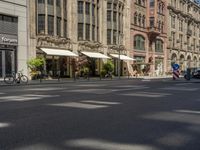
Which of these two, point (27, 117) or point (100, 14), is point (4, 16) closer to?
point (100, 14)

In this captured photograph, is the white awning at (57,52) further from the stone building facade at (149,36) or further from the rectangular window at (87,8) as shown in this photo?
the stone building facade at (149,36)

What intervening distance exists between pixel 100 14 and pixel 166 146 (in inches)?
1767

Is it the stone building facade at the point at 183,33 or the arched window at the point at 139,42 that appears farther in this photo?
the stone building facade at the point at 183,33

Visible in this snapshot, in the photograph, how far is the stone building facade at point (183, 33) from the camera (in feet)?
248

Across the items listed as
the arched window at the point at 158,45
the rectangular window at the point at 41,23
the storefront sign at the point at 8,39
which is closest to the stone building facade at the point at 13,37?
the storefront sign at the point at 8,39

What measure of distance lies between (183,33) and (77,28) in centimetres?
4201

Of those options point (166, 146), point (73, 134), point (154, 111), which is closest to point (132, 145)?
point (166, 146)

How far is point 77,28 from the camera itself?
46.2m

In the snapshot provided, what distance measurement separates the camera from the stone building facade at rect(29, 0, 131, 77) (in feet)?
133

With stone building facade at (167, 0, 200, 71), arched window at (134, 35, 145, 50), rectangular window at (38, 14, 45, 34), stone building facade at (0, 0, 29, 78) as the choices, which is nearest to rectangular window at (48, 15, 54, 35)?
rectangular window at (38, 14, 45, 34)

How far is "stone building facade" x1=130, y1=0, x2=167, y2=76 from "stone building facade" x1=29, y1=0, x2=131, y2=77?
3.00 metres

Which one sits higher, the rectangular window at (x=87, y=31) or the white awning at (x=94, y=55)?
the rectangular window at (x=87, y=31)

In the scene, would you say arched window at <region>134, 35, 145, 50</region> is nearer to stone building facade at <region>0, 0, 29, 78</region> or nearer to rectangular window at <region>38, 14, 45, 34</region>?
rectangular window at <region>38, 14, 45, 34</region>

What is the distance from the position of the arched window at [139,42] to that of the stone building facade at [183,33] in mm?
11744
